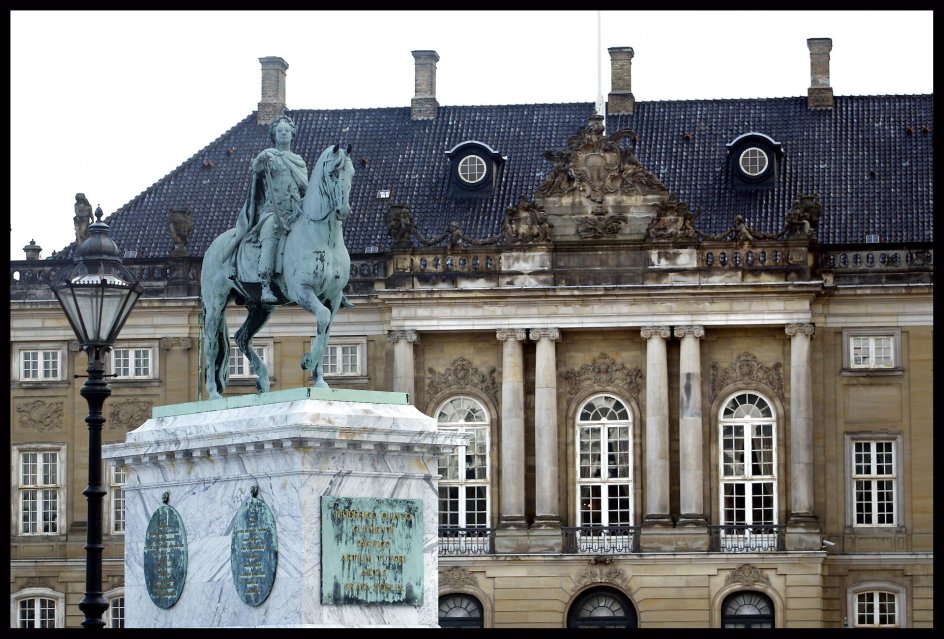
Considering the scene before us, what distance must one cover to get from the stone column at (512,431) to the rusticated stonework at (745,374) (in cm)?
439

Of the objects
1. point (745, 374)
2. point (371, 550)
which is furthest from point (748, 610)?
point (371, 550)

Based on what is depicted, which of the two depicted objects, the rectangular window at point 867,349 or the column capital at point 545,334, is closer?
the column capital at point 545,334

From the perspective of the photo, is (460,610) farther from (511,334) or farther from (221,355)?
(221,355)

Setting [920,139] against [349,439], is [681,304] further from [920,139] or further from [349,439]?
[349,439]

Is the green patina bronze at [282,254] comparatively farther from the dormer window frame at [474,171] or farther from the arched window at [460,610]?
the dormer window frame at [474,171]

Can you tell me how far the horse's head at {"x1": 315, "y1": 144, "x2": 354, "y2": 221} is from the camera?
2286cm

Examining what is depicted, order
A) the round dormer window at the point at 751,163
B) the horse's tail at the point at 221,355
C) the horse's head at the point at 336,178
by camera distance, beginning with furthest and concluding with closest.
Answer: the round dormer window at the point at 751,163 → the horse's tail at the point at 221,355 → the horse's head at the point at 336,178

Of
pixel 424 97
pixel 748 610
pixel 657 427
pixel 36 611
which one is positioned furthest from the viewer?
pixel 424 97

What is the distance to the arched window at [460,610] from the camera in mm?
53156

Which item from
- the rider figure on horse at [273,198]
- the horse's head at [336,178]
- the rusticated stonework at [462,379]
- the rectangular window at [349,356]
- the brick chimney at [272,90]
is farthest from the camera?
the brick chimney at [272,90]

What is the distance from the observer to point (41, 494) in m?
56.0

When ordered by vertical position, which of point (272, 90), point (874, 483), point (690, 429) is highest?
point (272, 90)

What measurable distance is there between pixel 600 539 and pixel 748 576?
136 inches

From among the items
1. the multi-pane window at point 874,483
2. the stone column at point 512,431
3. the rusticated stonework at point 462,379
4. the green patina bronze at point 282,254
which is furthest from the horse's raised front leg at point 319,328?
the multi-pane window at point 874,483
